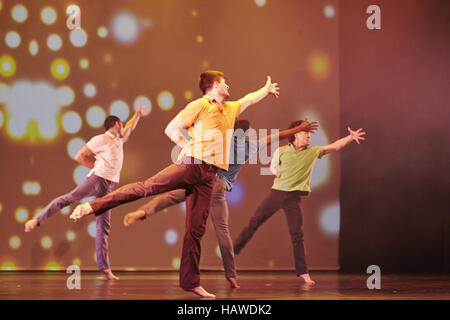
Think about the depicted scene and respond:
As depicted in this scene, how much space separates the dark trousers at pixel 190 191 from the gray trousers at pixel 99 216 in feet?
5.20

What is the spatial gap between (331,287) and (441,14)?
3.31 m

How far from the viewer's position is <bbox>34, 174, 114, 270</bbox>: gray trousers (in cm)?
445

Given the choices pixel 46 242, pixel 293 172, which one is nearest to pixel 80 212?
pixel 293 172

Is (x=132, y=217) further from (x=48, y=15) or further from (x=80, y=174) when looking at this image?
(x=48, y=15)

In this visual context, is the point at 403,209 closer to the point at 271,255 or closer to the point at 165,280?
the point at 271,255

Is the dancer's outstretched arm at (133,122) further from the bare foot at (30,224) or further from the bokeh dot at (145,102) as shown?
the bare foot at (30,224)

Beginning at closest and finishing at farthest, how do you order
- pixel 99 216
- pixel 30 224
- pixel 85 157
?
pixel 30 224 → pixel 99 216 → pixel 85 157

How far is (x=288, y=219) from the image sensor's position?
441cm

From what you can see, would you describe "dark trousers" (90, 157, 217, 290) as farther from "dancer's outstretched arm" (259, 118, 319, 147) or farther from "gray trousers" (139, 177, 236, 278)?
"dancer's outstretched arm" (259, 118, 319, 147)

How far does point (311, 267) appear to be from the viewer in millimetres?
5258

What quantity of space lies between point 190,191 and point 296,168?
166cm

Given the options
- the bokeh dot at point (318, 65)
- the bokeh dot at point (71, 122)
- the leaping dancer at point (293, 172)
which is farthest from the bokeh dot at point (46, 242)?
the bokeh dot at point (318, 65)
